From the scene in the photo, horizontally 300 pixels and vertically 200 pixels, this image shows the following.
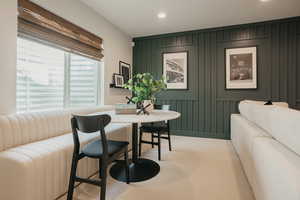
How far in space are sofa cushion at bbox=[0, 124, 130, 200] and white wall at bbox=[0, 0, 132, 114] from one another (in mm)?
728

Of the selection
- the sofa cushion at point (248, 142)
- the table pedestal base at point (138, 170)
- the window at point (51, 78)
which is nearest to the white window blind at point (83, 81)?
the window at point (51, 78)

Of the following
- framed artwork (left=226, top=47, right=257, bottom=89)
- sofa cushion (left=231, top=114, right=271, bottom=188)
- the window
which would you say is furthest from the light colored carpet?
→ framed artwork (left=226, top=47, right=257, bottom=89)

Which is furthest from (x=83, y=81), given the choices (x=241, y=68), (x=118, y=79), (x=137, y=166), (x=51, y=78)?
(x=241, y=68)

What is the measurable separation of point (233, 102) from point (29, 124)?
3.92 metres

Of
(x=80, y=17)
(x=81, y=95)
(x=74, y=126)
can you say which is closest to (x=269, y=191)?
(x=74, y=126)

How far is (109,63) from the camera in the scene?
12.7ft

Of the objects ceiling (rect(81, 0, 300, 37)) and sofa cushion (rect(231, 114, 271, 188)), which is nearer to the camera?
sofa cushion (rect(231, 114, 271, 188))

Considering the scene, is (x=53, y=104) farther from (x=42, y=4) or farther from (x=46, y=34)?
(x=42, y=4)

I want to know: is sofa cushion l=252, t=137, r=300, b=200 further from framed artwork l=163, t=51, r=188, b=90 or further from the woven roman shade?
framed artwork l=163, t=51, r=188, b=90

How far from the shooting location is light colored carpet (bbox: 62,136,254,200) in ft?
5.85

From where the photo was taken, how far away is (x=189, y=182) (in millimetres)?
2055

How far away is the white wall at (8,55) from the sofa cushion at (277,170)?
2532 mm

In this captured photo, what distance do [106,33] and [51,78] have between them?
1664mm

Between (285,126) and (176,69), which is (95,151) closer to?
(285,126)
